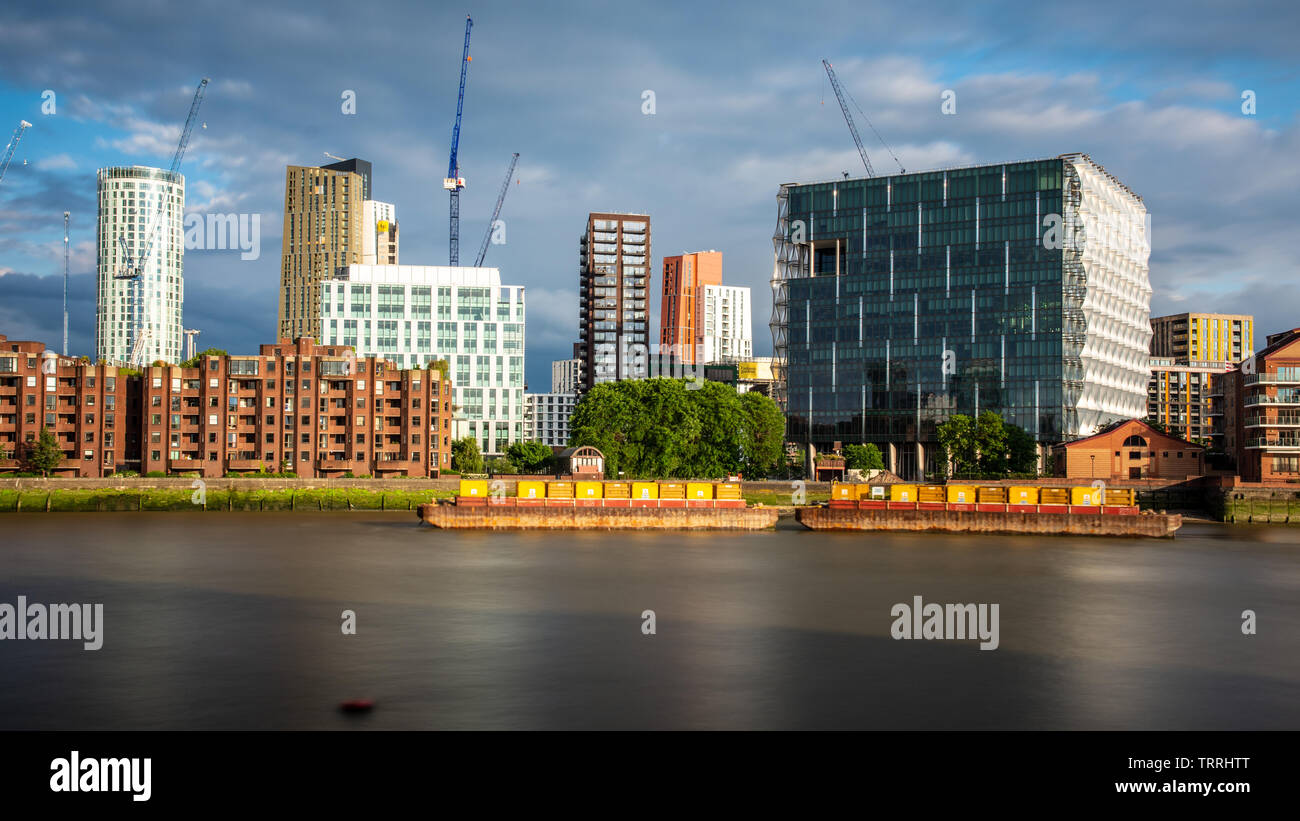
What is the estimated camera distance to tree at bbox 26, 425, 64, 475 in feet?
417

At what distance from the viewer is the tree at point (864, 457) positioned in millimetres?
149250

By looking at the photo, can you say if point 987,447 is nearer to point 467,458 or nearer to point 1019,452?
point 1019,452

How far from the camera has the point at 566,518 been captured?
283 ft

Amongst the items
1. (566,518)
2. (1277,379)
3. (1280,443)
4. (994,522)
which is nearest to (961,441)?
(1280,443)

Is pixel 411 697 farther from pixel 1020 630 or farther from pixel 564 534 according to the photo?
pixel 564 534

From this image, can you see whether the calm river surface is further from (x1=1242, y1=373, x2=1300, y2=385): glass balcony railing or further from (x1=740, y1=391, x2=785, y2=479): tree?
(x1=740, y1=391, x2=785, y2=479): tree

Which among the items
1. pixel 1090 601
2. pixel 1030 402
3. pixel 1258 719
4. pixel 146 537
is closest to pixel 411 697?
pixel 1258 719

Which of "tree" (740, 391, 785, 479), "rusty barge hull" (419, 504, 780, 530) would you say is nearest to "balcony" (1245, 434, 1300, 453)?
"tree" (740, 391, 785, 479)

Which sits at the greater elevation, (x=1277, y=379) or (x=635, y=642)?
(x=1277, y=379)

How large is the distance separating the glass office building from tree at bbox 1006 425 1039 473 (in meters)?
14.4

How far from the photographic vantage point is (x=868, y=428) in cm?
16450

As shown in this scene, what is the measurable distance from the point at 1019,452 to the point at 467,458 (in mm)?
82655

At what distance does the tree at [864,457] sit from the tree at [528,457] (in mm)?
47495

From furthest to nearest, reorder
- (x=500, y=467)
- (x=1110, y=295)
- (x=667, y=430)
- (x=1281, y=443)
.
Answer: (x=500, y=467) → (x=1110, y=295) → (x=667, y=430) → (x=1281, y=443)
